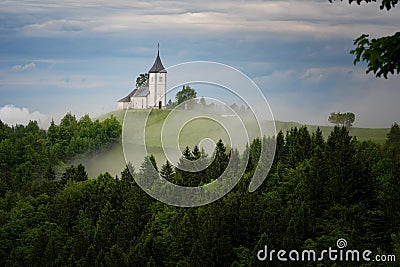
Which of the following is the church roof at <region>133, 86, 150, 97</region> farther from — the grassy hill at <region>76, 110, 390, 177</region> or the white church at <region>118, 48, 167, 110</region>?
the grassy hill at <region>76, 110, 390, 177</region>

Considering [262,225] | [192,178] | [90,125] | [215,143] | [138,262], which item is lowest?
[138,262]

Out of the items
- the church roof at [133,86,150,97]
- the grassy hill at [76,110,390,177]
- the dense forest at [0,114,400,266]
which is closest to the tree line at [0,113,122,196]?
the grassy hill at [76,110,390,177]

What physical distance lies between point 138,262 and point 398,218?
52.3 ft

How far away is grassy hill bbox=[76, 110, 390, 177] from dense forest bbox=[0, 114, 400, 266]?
6.90 ft

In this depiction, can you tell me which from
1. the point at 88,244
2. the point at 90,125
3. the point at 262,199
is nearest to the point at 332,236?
Result: the point at 262,199

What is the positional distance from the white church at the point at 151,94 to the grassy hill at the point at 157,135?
2.18m

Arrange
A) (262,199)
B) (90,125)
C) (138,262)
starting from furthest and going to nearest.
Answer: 1. (90,125)
2. (262,199)
3. (138,262)

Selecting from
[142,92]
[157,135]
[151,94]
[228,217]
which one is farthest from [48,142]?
[228,217]

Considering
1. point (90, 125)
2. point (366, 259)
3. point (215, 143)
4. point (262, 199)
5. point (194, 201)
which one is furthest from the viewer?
point (90, 125)

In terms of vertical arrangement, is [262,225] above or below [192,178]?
below

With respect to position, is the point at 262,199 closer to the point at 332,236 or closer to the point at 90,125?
the point at 332,236

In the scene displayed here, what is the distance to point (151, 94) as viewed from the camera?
11131 cm

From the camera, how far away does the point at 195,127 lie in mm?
71250

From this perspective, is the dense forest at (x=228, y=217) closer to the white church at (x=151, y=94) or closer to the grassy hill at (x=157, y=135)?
the grassy hill at (x=157, y=135)
